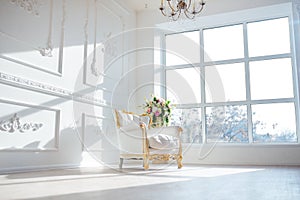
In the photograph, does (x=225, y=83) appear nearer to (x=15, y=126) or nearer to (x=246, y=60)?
(x=246, y=60)

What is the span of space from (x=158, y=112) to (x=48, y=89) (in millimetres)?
1837

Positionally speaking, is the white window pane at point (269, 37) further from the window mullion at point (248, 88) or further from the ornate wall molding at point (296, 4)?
the ornate wall molding at point (296, 4)

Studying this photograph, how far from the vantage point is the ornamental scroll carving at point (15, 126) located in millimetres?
2711

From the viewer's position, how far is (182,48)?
17.8 feet

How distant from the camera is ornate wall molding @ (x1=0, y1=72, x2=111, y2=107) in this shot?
2.80m

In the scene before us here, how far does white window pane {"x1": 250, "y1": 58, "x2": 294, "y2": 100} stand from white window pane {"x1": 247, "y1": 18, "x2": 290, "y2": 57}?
0.18 metres

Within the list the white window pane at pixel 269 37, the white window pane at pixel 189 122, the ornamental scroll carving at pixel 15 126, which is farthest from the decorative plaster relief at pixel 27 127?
the white window pane at pixel 269 37

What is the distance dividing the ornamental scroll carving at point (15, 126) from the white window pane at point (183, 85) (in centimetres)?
278

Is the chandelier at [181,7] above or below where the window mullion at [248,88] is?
above

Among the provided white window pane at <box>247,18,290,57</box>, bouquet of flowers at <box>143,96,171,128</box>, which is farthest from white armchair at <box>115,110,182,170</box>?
white window pane at <box>247,18,290,57</box>

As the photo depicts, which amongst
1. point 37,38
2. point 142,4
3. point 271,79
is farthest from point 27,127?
point 271,79

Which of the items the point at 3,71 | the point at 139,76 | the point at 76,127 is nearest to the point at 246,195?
the point at 3,71

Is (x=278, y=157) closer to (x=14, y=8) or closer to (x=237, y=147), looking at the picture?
(x=237, y=147)

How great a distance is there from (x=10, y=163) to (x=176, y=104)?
3089 millimetres
